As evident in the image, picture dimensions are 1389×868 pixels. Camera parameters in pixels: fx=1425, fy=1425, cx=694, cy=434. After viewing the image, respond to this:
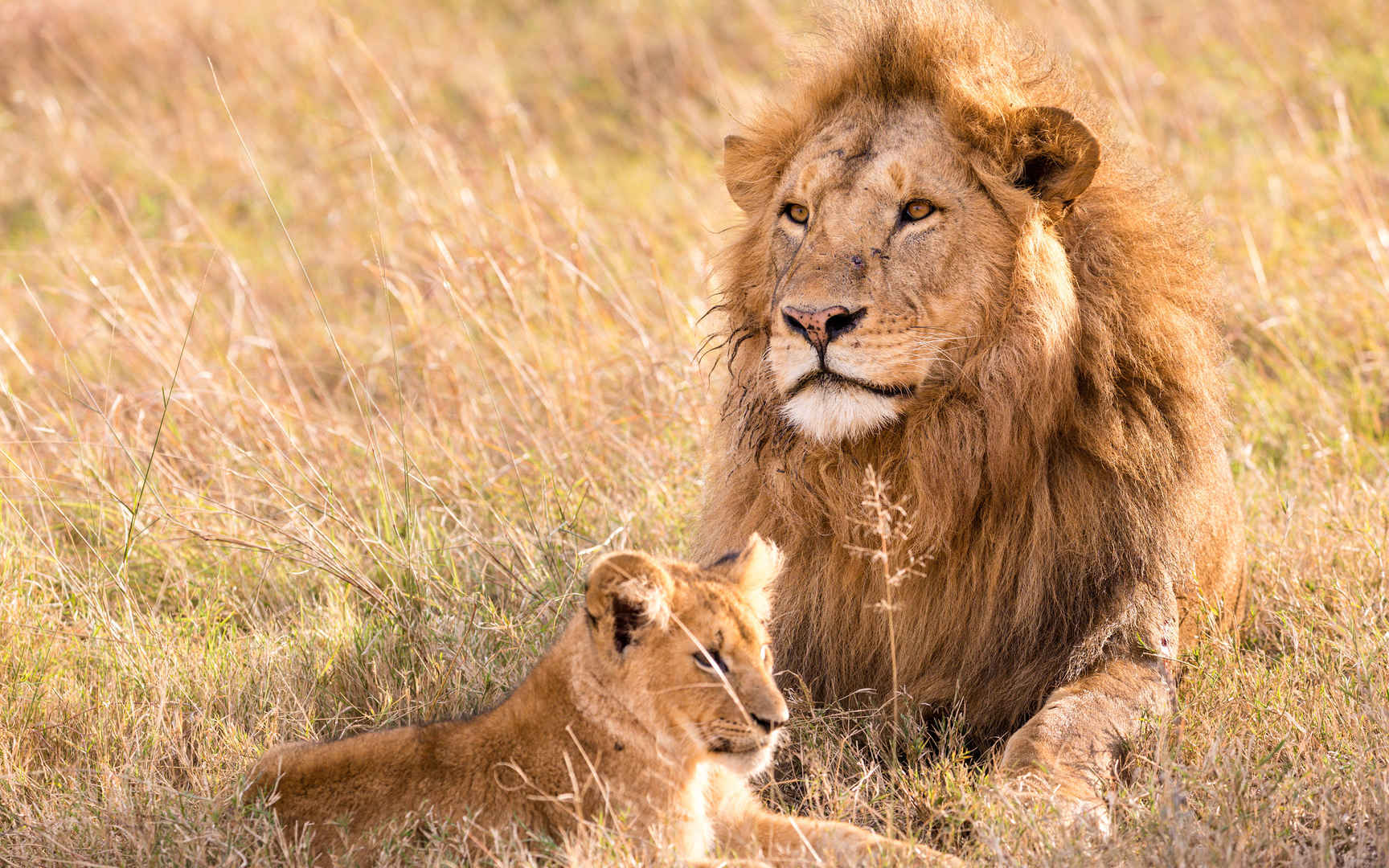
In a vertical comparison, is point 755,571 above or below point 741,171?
below

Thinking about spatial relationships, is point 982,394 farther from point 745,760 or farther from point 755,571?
point 745,760

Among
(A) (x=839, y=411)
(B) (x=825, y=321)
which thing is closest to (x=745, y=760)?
(A) (x=839, y=411)

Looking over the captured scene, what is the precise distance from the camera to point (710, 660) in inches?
101

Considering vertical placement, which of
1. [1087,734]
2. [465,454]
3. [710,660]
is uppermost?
[710,660]

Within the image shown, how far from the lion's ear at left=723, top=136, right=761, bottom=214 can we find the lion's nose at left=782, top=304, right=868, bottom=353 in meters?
0.77

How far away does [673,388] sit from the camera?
5.10 m

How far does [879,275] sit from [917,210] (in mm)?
224

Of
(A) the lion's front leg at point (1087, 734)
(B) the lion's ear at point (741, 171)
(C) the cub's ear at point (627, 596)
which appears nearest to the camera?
(C) the cub's ear at point (627, 596)

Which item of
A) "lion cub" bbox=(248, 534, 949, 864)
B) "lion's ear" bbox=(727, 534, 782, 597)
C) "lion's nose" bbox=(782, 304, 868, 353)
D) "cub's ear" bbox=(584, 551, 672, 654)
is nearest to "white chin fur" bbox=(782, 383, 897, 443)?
"lion's nose" bbox=(782, 304, 868, 353)

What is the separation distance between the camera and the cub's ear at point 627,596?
2.48 metres

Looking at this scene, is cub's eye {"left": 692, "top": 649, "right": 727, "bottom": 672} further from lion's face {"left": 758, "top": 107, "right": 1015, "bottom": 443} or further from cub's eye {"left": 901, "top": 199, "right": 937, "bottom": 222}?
cub's eye {"left": 901, "top": 199, "right": 937, "bottom": 222}

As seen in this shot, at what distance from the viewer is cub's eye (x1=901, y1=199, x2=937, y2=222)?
132 inches

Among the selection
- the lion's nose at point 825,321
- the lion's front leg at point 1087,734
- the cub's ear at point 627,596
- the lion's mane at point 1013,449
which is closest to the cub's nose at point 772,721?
the cub's ear at point 627,596

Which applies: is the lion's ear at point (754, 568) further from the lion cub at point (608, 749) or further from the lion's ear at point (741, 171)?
the lion's ear at point (741, 171)
